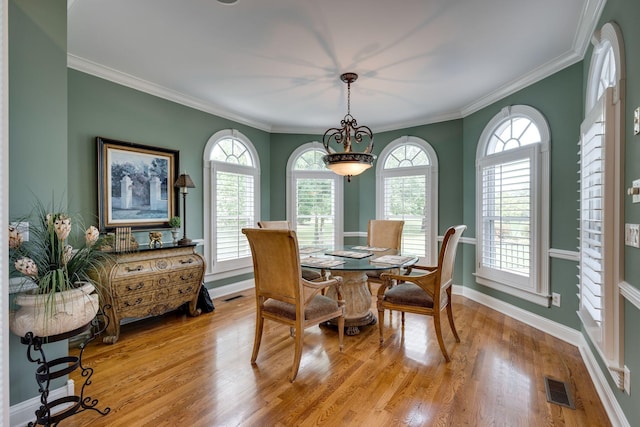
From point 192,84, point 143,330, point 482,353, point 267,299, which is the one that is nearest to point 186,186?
point 192,84

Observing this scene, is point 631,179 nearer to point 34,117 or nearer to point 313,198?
point 34,117

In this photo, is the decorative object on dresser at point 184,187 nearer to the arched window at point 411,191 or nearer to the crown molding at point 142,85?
the crown molding at point 142,85

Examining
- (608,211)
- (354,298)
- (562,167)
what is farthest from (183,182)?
(562,167)

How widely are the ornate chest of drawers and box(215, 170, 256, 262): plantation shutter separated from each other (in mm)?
854

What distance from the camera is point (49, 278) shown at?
160 centimetres

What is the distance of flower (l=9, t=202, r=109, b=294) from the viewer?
5.16 ft

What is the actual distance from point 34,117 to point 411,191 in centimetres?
444

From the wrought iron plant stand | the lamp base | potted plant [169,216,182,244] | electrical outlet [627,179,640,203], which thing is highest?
electrical outlet [627,179,640,203]

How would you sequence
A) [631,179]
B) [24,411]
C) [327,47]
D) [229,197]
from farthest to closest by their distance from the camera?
1. [229,197]
2. [327,47]
3. [24,411]
4. [631,179]

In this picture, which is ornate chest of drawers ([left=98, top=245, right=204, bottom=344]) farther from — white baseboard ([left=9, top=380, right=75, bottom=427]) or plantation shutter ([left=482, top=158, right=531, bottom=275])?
plantation shutter ([left=482, top=158, right=531, bottom=275])

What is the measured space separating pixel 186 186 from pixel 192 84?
118cm

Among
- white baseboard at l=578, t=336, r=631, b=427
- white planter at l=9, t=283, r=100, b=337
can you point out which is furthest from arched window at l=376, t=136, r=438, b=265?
white planter at l=9, t=283, r=100, b=337

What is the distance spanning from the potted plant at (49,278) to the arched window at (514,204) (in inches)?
153

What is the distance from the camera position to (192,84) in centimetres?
354
